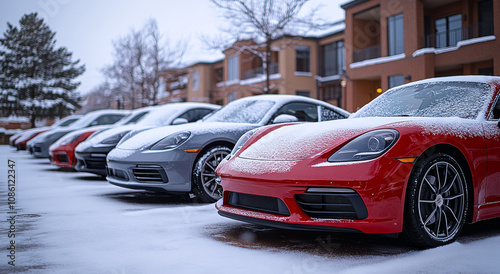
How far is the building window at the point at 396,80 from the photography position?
2203 centimetres

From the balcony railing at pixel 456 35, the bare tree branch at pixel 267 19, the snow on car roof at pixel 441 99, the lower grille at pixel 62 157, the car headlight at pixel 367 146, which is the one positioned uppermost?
the bare tree branch at pixel 267 19

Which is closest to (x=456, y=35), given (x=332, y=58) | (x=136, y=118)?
(x=332, y=58)

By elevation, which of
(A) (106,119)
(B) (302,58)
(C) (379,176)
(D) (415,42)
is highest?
(B) (302,58)

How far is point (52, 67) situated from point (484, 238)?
50.5 metres

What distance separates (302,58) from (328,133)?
2957cm

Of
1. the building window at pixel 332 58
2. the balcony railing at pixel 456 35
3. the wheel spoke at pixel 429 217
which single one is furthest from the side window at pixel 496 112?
the building window at pixel 332 58

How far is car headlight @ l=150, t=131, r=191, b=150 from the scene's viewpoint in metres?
5.73

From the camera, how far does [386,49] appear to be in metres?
23.0

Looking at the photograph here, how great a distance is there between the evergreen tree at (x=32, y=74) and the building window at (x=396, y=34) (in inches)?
1423

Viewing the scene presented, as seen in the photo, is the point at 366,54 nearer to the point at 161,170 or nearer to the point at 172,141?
the point at 172,141

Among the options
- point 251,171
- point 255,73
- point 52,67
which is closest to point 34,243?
point 251,171

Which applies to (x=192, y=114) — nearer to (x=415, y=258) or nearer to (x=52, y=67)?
(x=415, y=258)

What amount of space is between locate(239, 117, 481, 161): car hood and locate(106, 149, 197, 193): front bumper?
157cm

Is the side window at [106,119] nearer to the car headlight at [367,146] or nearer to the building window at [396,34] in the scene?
the car headlight at [367,146]
